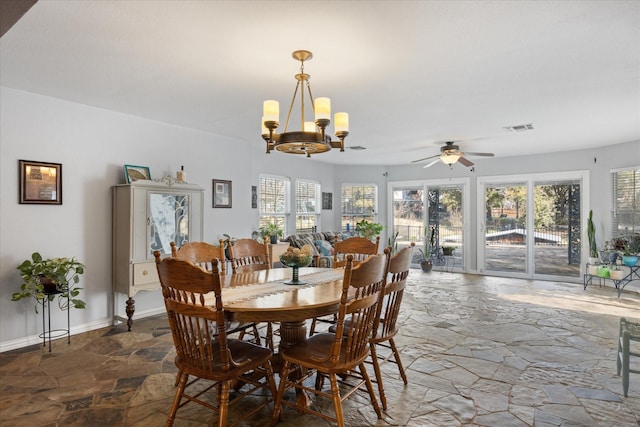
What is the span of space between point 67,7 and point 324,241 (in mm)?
5650

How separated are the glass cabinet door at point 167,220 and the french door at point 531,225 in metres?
6.01

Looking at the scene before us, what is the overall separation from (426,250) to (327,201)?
2.50m

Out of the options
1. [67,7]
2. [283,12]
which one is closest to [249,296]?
[283,12]

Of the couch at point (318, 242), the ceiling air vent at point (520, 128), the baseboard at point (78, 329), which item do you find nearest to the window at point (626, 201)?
the ceiling air vent at point (520, 128)

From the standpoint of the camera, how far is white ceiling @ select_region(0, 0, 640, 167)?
2.17m

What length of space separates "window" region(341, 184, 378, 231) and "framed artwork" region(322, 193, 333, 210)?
1.16 ft

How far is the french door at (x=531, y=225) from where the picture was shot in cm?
693

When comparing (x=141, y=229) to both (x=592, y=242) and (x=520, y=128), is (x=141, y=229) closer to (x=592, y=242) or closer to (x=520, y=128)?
(x=520, y=128)

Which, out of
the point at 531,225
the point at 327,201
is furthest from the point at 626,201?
the point at 327,201

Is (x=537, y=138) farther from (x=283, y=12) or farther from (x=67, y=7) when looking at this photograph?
(x=67, y=7)

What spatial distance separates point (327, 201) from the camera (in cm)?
866

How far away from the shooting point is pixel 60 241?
3.88 m

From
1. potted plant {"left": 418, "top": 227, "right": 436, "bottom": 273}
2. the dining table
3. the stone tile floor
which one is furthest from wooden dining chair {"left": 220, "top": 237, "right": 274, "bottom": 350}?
potted plant {"left": 418, "top": 227, "right": 436, "bottom": 273}

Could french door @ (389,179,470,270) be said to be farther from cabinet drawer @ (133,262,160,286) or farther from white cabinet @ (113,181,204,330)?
cabinet drawer @ (133,262,160,286)
